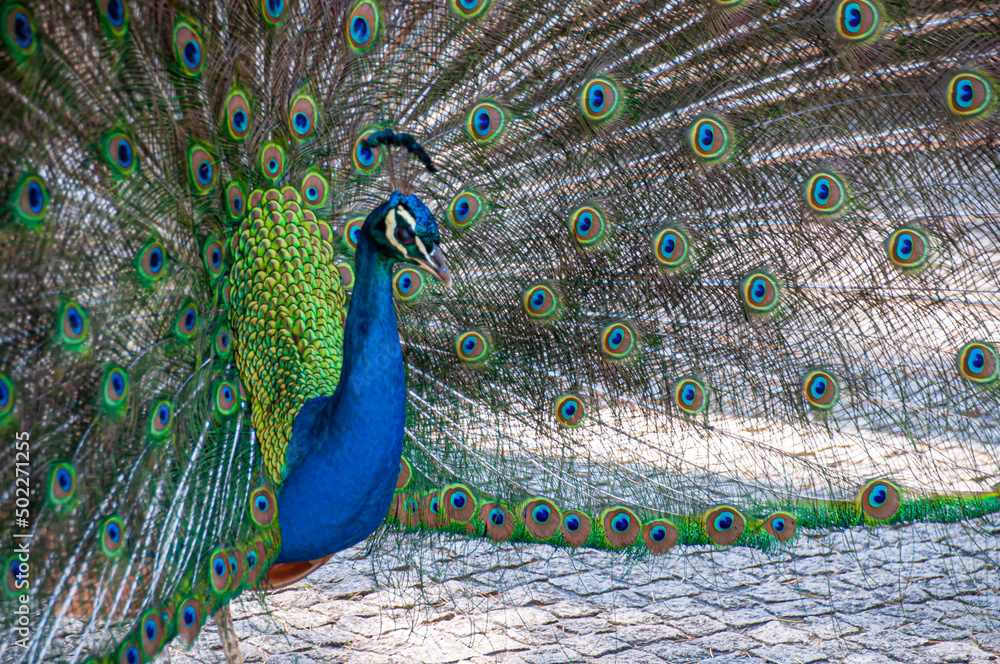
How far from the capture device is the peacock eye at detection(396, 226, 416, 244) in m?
1.38

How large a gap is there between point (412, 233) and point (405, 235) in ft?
0.05

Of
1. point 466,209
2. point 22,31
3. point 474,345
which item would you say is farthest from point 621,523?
point 22,31

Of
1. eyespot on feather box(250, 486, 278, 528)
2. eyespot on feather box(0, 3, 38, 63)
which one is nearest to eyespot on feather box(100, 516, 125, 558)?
eyespot on feather box(250, 486, 278, 528)

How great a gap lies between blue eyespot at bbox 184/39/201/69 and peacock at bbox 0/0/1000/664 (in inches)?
0.5

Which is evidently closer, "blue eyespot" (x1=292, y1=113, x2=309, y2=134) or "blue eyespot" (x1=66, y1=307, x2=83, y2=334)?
Result: "blue eyespot" (x1=66, y1=307, x2=83, y2=334)

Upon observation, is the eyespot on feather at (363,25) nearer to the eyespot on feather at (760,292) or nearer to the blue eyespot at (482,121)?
the blue eyespot at (482,121)

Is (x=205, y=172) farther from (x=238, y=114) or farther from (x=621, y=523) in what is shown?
(x=621, y=523)

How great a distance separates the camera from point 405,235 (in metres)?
1.39

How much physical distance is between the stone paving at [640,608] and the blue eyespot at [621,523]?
250mm

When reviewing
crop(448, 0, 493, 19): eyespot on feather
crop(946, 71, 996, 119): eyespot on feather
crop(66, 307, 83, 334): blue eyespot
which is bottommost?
crop(66, 307, 83, 334): blue eyespot

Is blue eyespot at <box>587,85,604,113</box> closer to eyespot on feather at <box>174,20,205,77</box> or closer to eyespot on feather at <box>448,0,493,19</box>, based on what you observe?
eyespot on feather at <box>448,0,493,19</box>

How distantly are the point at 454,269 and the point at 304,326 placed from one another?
15.5 inches

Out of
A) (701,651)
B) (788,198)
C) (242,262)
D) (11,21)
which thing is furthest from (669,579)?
(11,21)

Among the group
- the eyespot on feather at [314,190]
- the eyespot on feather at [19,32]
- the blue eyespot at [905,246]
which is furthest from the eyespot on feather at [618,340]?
the eyespot on feather at [19,32]
